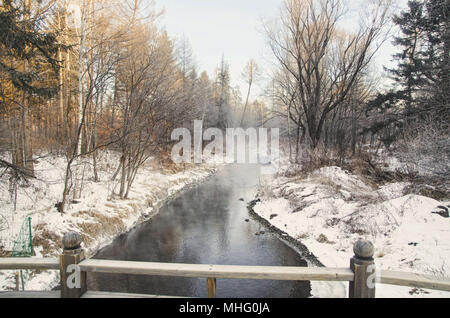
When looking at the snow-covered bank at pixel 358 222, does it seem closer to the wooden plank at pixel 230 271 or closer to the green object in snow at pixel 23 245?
the wooden plank at pixel 230 271

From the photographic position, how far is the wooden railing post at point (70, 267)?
2.97 m

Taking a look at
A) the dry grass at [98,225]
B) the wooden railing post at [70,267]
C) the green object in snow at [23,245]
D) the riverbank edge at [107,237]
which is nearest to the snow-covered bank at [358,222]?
the riverbank edge at [107,237]

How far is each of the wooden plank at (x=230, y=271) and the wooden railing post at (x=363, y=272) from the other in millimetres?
76

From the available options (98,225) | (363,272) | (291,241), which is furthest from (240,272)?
(98,225)

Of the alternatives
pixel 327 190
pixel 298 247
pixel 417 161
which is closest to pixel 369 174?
pixel 327 190

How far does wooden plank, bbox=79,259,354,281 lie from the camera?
2.88 metres

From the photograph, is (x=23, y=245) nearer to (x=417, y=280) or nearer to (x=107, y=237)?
(x=107, y=237)

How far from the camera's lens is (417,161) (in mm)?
8336

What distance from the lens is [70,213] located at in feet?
30.2

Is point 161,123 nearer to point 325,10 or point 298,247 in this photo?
point 298,247

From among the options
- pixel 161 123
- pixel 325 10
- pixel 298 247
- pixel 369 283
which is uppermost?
pixel 325 10

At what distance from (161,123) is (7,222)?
7642 mm

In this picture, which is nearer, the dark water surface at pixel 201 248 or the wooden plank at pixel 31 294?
the wooden plank at pixel 31 294
